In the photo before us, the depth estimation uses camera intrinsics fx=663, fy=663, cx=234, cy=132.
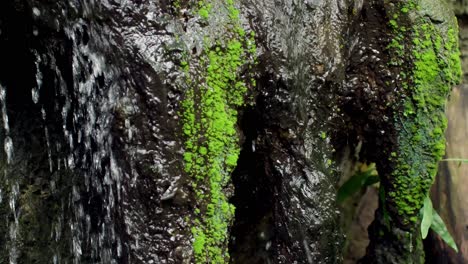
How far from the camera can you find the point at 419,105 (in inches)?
93.0

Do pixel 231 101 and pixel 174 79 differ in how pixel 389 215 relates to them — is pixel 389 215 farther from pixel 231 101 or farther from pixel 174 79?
pixel 174 79

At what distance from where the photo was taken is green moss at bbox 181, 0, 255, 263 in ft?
6.19

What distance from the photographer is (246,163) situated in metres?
2.22

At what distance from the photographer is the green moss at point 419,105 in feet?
7.77

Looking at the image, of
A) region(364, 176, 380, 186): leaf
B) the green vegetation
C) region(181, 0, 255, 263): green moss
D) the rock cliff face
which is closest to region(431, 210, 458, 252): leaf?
the green vegetation

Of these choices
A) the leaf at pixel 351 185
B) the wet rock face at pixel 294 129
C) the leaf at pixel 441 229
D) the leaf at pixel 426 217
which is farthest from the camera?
the leaf at pixel 351 185

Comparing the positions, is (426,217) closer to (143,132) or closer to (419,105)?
(419,105)

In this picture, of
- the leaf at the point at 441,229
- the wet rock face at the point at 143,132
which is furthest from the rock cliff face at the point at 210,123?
the leaf at the point at 441,229

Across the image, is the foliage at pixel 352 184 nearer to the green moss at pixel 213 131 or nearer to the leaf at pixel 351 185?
the leaf at pixel 351 185

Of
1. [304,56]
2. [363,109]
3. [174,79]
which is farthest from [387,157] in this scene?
[174,79]

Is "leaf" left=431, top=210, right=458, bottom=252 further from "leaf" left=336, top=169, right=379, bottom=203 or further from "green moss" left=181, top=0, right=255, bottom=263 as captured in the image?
"green moss" left=181, top=0, right=255, bottom=263

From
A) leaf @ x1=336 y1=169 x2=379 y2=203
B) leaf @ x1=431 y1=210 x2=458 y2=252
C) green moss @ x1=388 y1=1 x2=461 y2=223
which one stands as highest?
green moss @ x1=388 y1=1 x2=461 y2=223

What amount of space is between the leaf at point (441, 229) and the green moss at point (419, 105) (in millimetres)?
200

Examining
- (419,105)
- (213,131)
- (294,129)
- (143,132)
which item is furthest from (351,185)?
(143,132)
